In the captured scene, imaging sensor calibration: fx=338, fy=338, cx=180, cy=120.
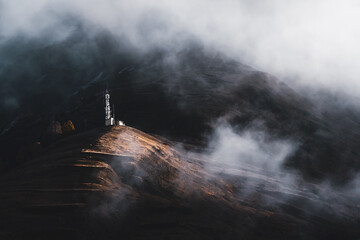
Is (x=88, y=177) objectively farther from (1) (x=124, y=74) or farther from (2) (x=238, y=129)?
(1) (x=124, y=74)

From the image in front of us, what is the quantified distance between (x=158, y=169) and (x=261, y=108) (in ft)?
156

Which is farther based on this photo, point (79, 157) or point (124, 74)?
point (124, 74)

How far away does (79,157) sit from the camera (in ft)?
125

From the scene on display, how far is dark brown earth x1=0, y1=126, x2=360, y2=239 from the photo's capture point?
30.7 meters

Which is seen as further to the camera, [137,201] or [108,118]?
[108,118]

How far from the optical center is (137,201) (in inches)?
1369

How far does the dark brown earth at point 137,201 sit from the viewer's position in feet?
101

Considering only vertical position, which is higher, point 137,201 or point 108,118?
point 108,118

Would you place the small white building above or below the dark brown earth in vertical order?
above

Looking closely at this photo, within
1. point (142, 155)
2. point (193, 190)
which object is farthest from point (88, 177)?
point (193, 190)

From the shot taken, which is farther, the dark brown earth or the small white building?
the small white building

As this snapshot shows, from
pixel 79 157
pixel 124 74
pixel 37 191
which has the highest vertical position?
pixel 124 74

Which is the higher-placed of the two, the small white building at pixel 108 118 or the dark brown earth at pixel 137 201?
the small white building at pixel 108 118

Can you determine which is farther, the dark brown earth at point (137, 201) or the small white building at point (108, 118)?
the small white building at point (108, 118)
